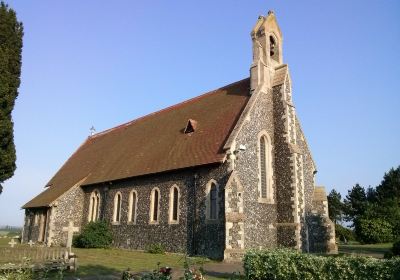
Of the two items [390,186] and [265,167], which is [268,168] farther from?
[390,186]

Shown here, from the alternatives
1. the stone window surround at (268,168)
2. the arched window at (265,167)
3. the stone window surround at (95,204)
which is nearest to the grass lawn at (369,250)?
the stone window surround at (268,168)

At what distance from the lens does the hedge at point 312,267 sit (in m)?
9.43

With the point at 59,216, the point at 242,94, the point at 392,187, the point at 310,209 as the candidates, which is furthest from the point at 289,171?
the point at 392,187

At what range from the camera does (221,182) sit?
19.5 m

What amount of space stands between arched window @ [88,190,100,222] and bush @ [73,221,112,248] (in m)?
2.13

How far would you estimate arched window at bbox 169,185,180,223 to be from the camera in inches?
853

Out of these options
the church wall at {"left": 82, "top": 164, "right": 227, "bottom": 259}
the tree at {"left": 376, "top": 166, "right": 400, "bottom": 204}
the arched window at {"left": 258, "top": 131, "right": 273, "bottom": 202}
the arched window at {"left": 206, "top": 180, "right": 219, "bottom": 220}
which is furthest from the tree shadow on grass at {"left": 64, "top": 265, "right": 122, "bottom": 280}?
the tree at {"left": 376, "top": 166, "right": 400, "bottom": 204}

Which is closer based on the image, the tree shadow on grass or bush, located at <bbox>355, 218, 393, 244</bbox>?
the tree shadow on grass

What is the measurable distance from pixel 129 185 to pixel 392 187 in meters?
47.3

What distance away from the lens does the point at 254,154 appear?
20.8 m

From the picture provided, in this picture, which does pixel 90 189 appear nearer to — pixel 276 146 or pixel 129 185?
pixel 129 185

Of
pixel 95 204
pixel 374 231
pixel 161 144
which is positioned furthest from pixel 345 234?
pixel 95 204

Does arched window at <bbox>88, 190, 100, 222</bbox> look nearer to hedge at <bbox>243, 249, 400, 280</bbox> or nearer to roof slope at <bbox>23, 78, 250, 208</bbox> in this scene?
roof slope at <bbox>23, 78, 250, 208</bbox>

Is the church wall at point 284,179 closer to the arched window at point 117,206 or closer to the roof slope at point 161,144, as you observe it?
the roof slope at point 161,144
